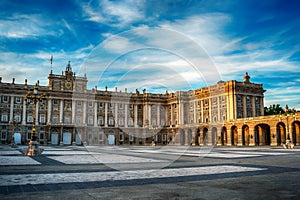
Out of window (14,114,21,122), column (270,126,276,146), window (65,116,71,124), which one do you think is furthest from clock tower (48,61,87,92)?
column (270,126,276,146)

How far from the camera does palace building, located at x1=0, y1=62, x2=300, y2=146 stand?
64625 mm

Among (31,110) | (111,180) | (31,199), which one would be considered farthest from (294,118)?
(31,110)

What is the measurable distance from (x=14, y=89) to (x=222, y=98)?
48.0 metres

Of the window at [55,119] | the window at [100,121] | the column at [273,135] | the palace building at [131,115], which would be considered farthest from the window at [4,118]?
the column at [273,135]

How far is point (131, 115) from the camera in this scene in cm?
8112

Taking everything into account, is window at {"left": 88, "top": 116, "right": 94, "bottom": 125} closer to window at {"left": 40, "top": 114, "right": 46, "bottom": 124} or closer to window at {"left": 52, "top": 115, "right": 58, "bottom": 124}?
window at {"left": 52, "top": 115, "right": 58, "bottom": 124}

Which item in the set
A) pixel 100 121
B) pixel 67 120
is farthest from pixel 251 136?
pixel 67 120

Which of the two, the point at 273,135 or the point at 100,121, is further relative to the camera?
the point at 100,121

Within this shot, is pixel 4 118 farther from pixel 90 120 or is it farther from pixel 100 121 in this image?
pixel 100 121

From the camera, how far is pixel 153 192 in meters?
7.30

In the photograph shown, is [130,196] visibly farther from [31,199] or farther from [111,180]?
[111,180]

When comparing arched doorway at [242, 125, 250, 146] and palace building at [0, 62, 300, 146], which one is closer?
arched doorway at [242, 125, 250, 146]

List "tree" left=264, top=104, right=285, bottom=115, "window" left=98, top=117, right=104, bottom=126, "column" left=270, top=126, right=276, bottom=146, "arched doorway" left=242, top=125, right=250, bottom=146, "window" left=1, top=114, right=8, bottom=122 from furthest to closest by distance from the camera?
"tree" left=264, top=104, right=285, bottom=115, "window" left=98, top=117, right=104, bottom=126, "window" left=1, top=114, right=8, bottom=122, "arched doorway" left=242, top=125, right=250, bottom=146, "column" left=270, top=126, right=276, bottom=146

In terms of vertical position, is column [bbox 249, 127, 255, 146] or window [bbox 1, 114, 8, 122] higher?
window [bbox 1, 114, 8, 122]
